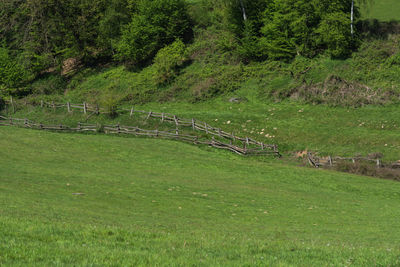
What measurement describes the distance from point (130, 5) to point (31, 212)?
247 feet

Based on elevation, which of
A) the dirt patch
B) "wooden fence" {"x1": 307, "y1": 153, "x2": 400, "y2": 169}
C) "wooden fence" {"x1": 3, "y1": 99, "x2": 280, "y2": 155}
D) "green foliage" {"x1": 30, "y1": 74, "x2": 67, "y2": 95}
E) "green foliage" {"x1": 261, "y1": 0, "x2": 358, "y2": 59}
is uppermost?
"green foliage" {"x1": 261, "y1": 0, "x2": 358, "y2": 59}

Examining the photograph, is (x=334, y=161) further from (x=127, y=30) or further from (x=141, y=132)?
(x=127, y=30)

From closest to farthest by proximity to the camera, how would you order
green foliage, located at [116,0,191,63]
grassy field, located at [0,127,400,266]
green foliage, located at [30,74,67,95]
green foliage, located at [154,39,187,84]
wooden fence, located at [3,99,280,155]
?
1. grassy field, located at [0,127,400,266]
2. wooden fence, located at [3,99,280,155]
3. green foliage, located at [154,39,187,84]
4. green foliage, located at [30,74,67,95]
5. green foliage, located at [116,0,191,63]

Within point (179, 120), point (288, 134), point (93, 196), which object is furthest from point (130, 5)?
point (93, 196)

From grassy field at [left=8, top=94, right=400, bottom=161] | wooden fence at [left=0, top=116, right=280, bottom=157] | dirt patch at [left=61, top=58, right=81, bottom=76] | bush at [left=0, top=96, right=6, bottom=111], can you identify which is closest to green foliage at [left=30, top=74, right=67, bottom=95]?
dirt patch at [left=61, top=58, right=81, bottom=76]

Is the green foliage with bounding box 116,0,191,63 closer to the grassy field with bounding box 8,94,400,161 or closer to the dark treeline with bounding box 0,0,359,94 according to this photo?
the dark treeline with bounding box 0,0,359,94

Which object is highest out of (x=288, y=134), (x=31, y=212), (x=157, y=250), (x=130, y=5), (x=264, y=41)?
(x=130, y=5)

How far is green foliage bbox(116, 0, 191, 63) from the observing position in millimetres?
80500

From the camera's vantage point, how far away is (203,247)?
11.9 metres

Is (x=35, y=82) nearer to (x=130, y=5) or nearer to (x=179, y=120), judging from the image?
(x=130, y=5)

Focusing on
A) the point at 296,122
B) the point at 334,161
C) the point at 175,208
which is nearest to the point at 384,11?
the point at 296,122

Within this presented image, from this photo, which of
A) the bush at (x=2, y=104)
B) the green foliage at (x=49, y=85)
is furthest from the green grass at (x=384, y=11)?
the bush at (x=2, y=104)

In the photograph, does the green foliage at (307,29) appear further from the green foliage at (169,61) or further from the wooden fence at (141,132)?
the wooden fence at (141,132)

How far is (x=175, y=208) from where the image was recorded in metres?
21.6
